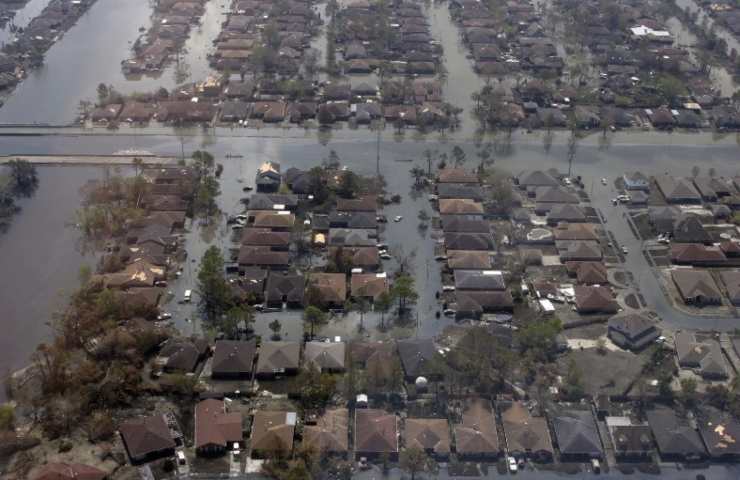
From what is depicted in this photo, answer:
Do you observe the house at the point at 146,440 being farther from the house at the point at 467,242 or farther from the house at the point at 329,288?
the house at the point at 467,242

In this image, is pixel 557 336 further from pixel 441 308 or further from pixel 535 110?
pixel 535 110

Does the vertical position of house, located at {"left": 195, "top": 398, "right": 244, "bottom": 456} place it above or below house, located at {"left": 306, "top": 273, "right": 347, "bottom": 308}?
below

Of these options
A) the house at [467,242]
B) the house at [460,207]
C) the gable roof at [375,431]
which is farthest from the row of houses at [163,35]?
the gable roof at [375,431]

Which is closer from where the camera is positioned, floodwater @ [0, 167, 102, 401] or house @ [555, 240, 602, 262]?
floodwater @ [0, 167, 102, 401]

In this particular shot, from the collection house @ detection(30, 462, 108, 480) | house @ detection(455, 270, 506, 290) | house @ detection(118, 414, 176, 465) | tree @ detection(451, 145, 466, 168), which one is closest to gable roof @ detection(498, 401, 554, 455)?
house @ detection(455, 270, 506, 290)

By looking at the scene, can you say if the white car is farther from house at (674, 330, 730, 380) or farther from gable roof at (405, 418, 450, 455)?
house at (674, 330, 730, 380)

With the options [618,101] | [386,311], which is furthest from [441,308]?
[618,101]
